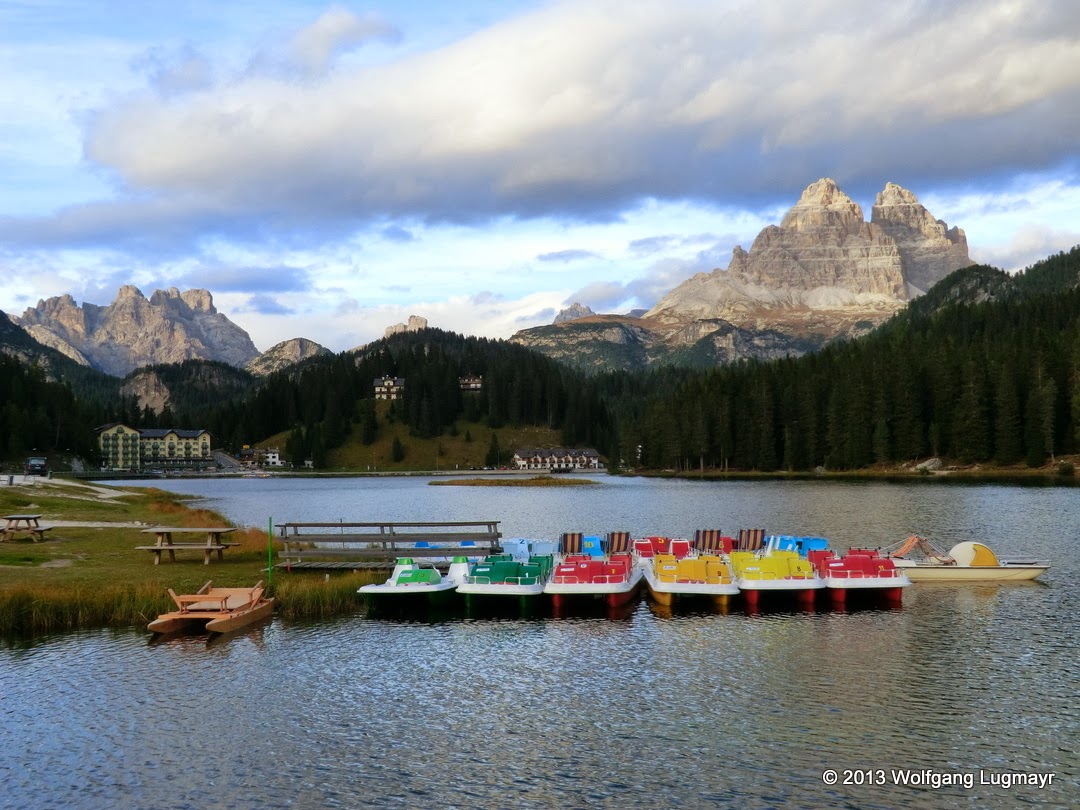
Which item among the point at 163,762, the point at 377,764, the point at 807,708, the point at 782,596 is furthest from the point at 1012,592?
the point at 163,762

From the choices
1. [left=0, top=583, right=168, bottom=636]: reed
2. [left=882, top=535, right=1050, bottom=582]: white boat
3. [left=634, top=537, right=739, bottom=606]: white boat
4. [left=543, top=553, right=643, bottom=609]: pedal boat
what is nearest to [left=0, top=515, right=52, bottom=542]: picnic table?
[left=0, top=583, right=168, bottom=636]: reed

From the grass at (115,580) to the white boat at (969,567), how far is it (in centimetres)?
3109

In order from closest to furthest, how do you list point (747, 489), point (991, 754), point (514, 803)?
point (514, 803) → point (991, 754) → point (747, 489)

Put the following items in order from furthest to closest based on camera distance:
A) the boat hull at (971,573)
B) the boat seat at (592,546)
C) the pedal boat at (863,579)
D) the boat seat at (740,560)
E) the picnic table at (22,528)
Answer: the picnic table at (22,528)
the boat seat at (592,546)
the boat hull at (971,573)
the boat seat at (740,560)
the pedal boat at (863,579)

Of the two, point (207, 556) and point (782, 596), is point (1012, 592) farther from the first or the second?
point (207, 556)

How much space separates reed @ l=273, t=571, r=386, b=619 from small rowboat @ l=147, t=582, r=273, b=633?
3.70 ft

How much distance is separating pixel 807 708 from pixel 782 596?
18.7m

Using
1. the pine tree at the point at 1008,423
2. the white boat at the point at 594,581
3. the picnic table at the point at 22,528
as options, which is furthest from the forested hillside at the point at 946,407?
the picnic table at the point at 22,528

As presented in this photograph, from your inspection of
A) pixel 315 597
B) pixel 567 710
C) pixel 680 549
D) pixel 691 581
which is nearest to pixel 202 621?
pixel 315 597

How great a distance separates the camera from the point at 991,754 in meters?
23.6

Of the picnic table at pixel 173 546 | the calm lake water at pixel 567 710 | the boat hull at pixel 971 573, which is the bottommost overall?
the calm lake water at pixel 567 710

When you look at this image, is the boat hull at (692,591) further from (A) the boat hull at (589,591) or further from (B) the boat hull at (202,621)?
(B) the boat hull at (202,621)

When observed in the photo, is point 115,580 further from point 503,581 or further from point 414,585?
point 503,581

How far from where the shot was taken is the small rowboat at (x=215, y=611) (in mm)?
38031
